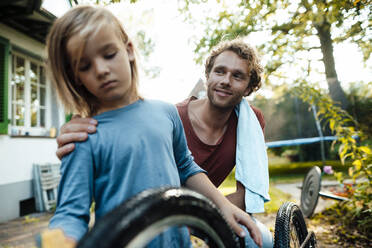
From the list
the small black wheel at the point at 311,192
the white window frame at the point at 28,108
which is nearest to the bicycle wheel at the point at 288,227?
the small black wheel at the point at 311,192

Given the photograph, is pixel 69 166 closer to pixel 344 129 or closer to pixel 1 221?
pixel 344 129

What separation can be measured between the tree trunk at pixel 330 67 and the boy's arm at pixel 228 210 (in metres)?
8.05

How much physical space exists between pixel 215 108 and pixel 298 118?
8849mm

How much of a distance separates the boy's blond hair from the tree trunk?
832 centimetres

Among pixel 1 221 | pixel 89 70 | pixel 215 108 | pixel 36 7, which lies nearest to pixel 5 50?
pixel 36 7

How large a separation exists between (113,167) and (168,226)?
0.28 metres

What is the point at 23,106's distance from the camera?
213 inches

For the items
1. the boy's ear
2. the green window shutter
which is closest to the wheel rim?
the boy's ear

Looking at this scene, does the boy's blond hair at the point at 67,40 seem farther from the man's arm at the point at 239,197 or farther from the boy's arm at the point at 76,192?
the man's arm at the point at 239,197

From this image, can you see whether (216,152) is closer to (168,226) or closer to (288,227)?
(288,227)

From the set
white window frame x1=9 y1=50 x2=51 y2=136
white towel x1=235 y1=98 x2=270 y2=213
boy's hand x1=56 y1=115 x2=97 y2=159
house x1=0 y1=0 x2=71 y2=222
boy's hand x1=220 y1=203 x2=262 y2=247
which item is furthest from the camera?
white window frame x1=9 y1=50 x2=51 y2=136

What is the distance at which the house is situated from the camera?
471 centimetres

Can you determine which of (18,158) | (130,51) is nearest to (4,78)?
(18,158)

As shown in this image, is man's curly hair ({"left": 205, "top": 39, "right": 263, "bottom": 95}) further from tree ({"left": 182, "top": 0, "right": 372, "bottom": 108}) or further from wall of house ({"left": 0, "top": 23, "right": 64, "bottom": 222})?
wall of house ({"left": 0, "top": 23, "right": 64, "bottom": 222})
